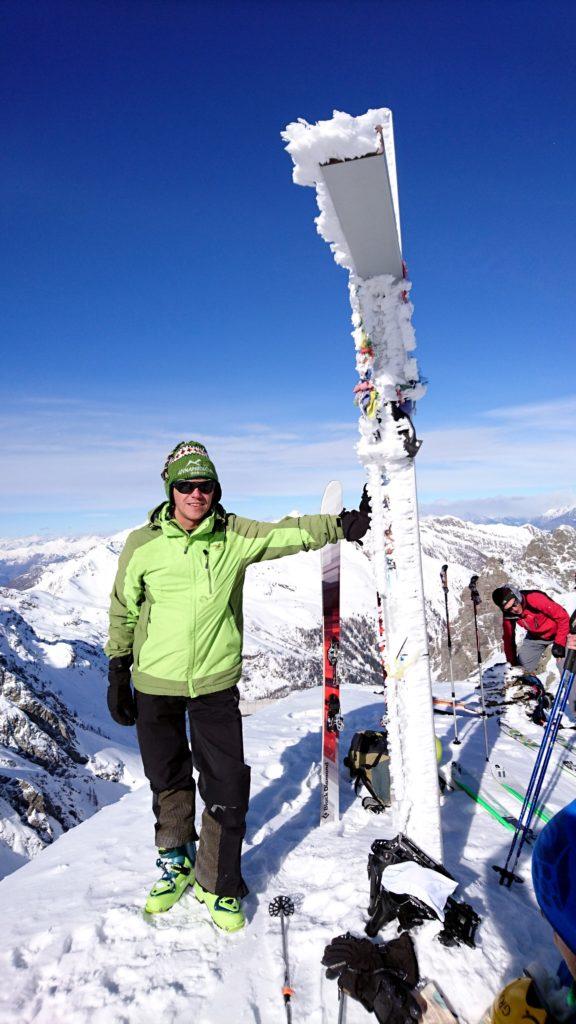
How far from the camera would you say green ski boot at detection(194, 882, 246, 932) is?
3.97m

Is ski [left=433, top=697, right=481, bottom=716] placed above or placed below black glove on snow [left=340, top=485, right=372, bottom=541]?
below

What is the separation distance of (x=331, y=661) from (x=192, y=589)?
287cm

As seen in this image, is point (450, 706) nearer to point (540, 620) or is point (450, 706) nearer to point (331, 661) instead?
point (540, 620)

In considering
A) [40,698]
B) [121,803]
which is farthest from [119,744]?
[121,803]

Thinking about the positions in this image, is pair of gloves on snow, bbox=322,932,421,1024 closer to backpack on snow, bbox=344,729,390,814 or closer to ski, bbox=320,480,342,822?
ski, bbox=320,480,342,822

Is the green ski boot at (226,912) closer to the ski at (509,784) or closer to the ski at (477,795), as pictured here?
the ski at (477,795)

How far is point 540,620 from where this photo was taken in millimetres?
10930

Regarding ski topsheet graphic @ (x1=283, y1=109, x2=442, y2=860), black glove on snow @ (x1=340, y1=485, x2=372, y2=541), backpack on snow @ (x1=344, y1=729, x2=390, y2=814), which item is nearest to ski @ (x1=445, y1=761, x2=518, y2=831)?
Answer: backpack on snow @ (x1=344, y1=729, x2=390, y2=814)

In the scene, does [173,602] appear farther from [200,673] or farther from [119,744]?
[119,744]

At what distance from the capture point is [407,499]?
12.4ft

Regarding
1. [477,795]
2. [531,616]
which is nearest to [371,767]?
[477,795]

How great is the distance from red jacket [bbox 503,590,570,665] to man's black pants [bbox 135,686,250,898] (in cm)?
815

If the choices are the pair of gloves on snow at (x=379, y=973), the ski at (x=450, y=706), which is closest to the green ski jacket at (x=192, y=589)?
the pair of gloves on snow at (x=379, y=973)

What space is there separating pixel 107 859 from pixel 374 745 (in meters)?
3.33
